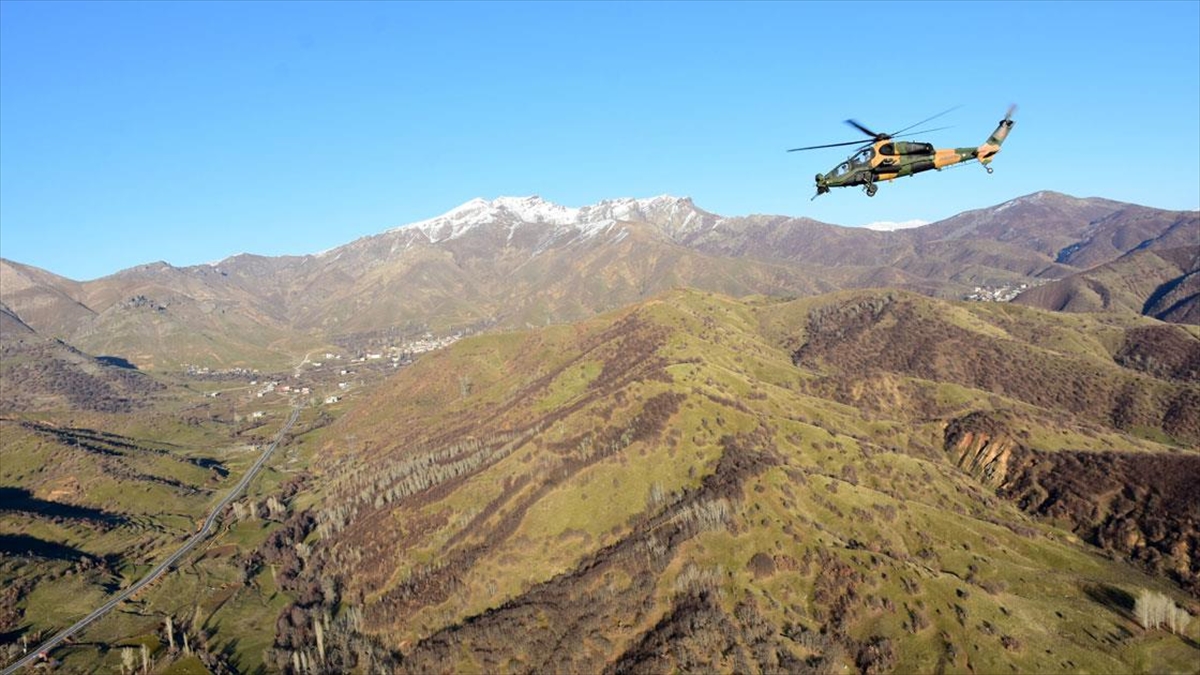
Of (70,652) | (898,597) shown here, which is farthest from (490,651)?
(70,652)

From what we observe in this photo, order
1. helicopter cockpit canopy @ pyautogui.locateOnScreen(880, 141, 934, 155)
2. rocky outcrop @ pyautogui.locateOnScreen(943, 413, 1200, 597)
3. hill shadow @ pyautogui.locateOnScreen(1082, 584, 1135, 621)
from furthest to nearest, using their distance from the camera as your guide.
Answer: rocky outcrop @ pyautogui.locateOnScreen(943, 413, 1200, 597)
hill shadow @ pyautogui.locateOnScreen(1082, 584, 1135, 621)
helicopter cockpit canopy @ pyautogui.locateOnScreen(880, 141, 934, 155)

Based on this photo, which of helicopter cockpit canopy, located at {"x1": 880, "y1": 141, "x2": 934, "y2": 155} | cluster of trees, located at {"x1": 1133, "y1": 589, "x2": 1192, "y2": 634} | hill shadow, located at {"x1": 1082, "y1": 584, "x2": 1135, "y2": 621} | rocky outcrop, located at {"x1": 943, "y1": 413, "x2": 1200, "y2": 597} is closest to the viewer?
helicopter cockpit canopy, located at {"x1": 880, "y1": 141, "x2": 934, "y2": 155}

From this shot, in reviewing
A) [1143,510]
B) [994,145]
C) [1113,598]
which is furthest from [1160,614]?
[994,145]

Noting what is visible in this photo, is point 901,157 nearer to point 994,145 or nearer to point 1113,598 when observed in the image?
point 994,145

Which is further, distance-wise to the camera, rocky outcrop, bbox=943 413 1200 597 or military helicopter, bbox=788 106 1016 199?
rocky outcrop, bbox=943 413 1200 597

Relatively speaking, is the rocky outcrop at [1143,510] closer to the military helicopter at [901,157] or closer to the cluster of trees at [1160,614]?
the cluster of trees at [1160,614]

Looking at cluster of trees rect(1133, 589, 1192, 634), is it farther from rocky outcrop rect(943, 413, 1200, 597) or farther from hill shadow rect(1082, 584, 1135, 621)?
rocky outcrop rect(943, 413, 1200, 597)

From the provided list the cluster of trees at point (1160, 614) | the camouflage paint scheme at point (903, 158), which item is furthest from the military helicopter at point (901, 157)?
the cluster of trees at point (1160, 614)

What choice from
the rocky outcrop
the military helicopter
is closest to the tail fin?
the military helicopter
